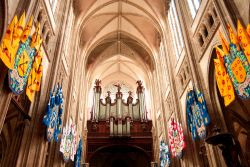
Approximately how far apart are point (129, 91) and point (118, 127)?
5941 mm

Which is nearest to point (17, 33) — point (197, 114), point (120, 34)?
point (197, 114)

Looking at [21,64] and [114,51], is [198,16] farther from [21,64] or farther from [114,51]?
[114,51]

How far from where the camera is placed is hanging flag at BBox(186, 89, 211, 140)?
24.9 ft

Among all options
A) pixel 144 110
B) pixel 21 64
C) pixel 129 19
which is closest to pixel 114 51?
pixel 129 19

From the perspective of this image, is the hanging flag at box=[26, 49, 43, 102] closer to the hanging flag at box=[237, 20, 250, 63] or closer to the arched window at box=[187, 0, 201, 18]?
the hanging flag at box=[237, 20, 250, 63]

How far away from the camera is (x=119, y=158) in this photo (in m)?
19.5

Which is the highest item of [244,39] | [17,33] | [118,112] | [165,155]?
[118,112]

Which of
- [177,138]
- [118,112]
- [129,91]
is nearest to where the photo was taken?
[177,138]

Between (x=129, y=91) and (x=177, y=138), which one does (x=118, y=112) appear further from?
(x=177, y=138)

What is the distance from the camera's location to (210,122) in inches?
297

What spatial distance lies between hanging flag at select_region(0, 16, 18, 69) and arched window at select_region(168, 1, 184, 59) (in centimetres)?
917

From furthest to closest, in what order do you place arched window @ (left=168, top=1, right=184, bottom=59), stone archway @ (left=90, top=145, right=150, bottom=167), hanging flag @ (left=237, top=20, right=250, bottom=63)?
stone archway @ (left=90, top=145, right=150, bottom=167), arched window @ (left=168, top=1, right=184, bottom=59), hanging flag @ (left=237, top=20, right=250, bottom=63)

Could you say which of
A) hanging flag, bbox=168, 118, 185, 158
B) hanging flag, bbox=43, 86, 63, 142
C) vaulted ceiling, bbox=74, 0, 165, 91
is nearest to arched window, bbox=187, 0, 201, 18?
vaulted ceiling, bbox=74, 0, 165, 91

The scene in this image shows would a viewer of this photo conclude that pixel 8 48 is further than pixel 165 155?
A: No
